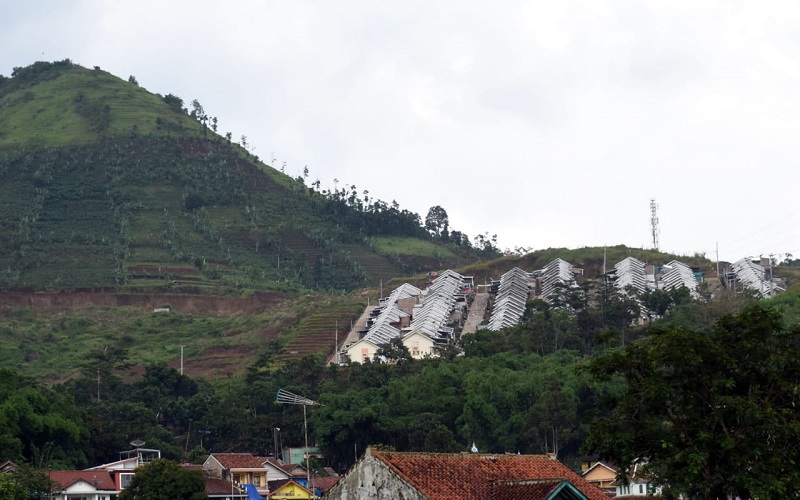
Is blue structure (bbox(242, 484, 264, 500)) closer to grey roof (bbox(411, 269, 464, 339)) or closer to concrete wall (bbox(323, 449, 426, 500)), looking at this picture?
concrete wall (bbox(323, 449, 426, 500))

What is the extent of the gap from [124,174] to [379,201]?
93.1ft

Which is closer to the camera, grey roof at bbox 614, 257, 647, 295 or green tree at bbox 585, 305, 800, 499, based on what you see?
green tree at bbox 585, 305, 800, 499

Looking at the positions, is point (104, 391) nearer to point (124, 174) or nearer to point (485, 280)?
point (485, 280)

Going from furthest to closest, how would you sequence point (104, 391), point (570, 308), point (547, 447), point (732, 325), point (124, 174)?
point (124, 174) → point (570, 308) → point (104, 391) → point (547, 447) → point (732, 325)

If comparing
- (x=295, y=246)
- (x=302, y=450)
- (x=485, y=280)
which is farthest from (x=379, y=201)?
(x=302, y=450)

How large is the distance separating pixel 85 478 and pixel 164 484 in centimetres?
524

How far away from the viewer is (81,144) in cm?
15962

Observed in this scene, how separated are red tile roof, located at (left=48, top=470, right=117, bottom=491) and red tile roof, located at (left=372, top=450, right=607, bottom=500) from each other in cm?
3568

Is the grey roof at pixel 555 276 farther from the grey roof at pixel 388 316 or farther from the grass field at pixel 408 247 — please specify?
the grass field at pixel 408 247

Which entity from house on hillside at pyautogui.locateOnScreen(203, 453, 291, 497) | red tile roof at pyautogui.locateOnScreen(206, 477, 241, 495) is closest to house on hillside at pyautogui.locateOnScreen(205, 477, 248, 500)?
red tile roof at pyautogui.locateOnScreen(206, 477, 241, 495)

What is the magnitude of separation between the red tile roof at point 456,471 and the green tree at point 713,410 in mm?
1899

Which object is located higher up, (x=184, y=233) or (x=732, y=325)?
(x=184, y=233)

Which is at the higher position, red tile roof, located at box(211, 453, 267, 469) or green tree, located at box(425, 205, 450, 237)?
green tree, located at box(425, 205, 450, 237)

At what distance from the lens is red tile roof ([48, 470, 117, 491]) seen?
188 feet
